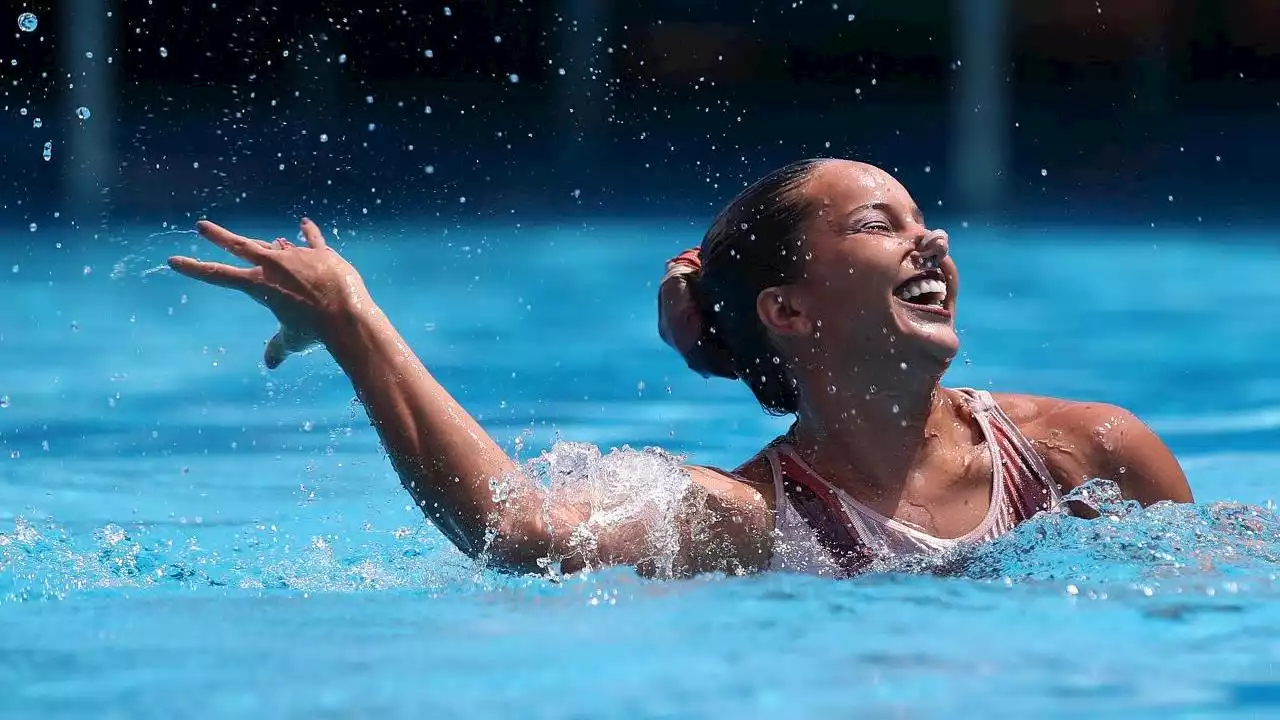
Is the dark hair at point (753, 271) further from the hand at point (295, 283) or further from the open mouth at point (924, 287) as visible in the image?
the hand at point (295, 283)

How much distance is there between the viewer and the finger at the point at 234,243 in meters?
2.94

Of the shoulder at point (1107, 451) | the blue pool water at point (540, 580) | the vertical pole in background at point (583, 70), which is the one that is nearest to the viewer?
the blue pool water at point (540, 580)

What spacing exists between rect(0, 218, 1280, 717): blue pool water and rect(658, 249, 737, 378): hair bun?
311 mm

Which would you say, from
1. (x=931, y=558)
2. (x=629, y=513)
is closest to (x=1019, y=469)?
(x=931, y=558)

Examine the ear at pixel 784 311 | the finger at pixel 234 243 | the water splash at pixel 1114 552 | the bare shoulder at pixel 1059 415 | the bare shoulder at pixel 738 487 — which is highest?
the finger at pixel 234 243

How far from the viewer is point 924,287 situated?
10.3ft

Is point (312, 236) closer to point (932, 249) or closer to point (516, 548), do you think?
point (516, 548)

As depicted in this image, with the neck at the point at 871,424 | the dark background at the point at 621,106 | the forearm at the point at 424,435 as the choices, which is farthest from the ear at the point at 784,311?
the dark background at the point at 621,106

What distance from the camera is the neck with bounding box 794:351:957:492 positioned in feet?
10.5

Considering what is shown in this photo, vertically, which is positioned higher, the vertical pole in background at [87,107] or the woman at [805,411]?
the vertical pole in background at [87,107]

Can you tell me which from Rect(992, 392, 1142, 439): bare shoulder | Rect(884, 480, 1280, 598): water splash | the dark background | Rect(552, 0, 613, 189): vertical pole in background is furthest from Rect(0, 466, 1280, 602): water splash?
Rect(552, 0, 613, 189): vertical pole in background

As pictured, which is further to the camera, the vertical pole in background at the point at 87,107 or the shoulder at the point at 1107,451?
the vertical pole in background at the point at 87,107

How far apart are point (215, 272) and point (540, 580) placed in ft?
2.78

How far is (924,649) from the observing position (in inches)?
104
